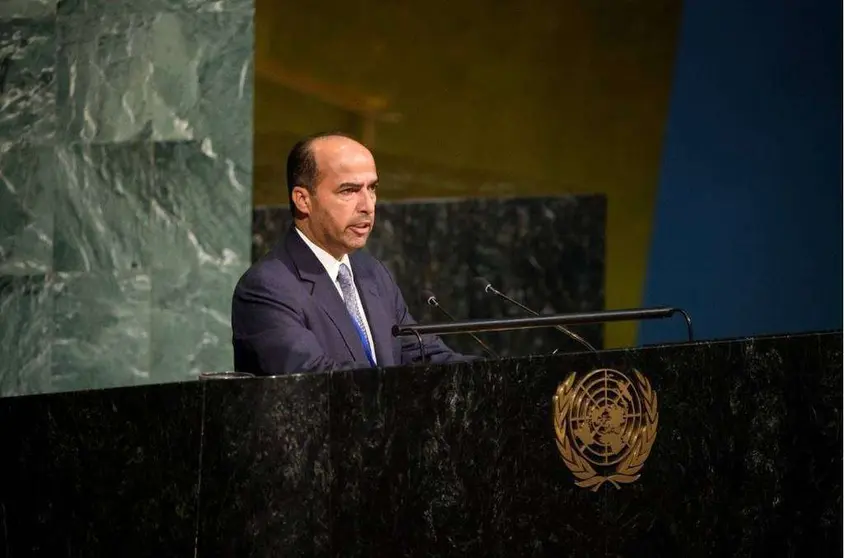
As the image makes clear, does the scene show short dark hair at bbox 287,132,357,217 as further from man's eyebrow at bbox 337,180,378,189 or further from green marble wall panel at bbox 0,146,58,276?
green marble wall panel at bbox 0,146,58,276

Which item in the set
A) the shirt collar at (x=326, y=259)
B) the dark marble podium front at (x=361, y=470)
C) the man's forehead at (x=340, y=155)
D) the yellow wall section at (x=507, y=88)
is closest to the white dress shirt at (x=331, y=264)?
the shirt collar at (x=326, y=259)

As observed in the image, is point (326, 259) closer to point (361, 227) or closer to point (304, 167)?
point (361, 227)

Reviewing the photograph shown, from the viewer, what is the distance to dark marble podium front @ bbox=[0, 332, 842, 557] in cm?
271

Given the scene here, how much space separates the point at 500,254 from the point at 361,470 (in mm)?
3132

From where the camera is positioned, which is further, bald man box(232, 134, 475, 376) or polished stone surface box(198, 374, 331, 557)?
bald man box(232, 134, 475, 376)

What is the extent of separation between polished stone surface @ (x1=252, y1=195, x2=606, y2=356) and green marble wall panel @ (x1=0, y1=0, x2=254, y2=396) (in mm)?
416

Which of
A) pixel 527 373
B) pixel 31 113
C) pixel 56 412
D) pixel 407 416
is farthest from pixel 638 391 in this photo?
pixel 31 113

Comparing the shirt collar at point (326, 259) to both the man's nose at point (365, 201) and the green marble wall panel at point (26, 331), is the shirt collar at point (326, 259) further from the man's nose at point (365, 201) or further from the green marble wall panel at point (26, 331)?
the green marble wall panel at point (26, 331)

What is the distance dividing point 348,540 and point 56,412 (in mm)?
644

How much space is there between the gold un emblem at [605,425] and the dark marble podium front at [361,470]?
23mm

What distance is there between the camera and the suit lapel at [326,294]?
11.9ft

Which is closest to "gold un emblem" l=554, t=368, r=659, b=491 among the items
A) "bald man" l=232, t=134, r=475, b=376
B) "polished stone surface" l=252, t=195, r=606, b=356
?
"bald man" l=232, t=134, r=475, b=376

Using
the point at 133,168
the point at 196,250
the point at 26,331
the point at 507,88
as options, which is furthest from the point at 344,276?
the point at 26,331

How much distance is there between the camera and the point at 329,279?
3.72m
